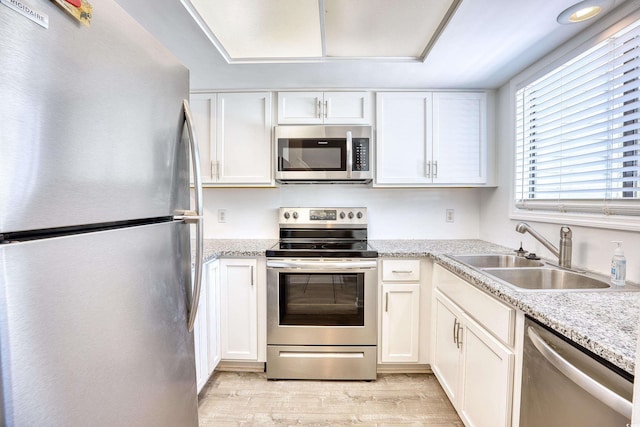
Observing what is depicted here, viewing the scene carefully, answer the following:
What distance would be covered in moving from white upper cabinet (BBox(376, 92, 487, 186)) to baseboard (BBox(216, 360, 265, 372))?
5.67ft

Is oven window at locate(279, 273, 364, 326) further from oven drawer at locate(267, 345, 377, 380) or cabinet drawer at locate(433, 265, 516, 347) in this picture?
cabinet drawer at locate(433, 265, 516, 347)

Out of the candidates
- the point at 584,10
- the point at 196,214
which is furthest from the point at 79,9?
the point at 584,10

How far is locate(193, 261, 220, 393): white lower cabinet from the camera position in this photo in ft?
5.58

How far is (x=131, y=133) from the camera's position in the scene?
28.1 inches

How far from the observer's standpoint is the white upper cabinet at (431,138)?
231cm

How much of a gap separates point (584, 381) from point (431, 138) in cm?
189

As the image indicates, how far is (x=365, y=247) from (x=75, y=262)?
73.5 inches

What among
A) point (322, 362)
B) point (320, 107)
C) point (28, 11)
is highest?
point (320, 107)

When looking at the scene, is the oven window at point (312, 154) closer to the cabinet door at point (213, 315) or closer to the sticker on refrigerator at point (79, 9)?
the cabinet door at point (213, 315)

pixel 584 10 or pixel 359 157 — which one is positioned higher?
pixel 584 10

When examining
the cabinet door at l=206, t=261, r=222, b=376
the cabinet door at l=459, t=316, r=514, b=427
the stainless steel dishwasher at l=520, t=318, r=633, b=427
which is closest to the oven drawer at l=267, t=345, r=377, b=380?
the cabinet door at l=206, t=261, r=222, b=376

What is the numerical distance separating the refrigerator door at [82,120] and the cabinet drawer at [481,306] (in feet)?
4.43

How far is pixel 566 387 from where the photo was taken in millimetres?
839

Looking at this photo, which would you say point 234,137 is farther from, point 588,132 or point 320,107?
point 588,132
